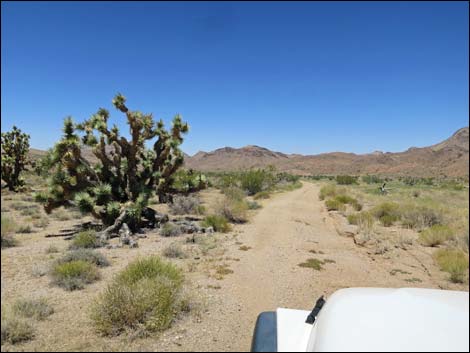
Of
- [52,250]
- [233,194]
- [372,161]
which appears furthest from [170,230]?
[372,161]

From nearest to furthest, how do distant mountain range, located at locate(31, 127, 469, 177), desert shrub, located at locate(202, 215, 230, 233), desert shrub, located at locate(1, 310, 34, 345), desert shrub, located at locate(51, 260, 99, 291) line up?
1. desert shrub, located at locate(1, 310, 34, 345)
2. desert shrub, located at locate(51, 260, 99, 291)
3. desert shrub, located at locate(202, 215, 230, 233)
4. distant mountain range, located at locate(31, 127, 469, 177)

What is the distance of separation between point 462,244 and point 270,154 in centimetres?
18807

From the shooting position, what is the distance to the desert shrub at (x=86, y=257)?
589 centimetres

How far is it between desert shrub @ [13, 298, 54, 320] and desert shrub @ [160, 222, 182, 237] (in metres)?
6.12

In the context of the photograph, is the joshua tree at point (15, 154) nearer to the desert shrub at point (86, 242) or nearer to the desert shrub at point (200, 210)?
the desert shrub at point (200, 210)

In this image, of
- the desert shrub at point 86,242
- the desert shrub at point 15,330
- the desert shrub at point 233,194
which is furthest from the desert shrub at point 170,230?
the desert shrub at point 15,330

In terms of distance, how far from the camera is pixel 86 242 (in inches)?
287

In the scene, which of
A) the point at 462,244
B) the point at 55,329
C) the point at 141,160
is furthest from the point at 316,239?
the point at 55,329

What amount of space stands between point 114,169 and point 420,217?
11989mm

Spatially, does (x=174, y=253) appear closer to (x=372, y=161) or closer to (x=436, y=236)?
(x=436, y=236)

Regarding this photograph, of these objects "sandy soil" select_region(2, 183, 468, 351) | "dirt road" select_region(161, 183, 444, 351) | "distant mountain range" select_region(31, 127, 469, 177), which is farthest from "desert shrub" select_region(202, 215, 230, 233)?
"distant mountain range" select_region(31, 127, 469, 177)

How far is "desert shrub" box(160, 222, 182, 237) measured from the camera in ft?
34.1

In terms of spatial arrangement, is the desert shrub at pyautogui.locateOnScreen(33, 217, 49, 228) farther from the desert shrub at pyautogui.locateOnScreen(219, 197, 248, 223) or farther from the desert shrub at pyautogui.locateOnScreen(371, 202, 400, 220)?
the desert shrub at pyautogui.locateOnScreen(371, 202, 400, 220)

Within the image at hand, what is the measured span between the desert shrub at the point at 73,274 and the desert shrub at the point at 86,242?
4.26 ft
